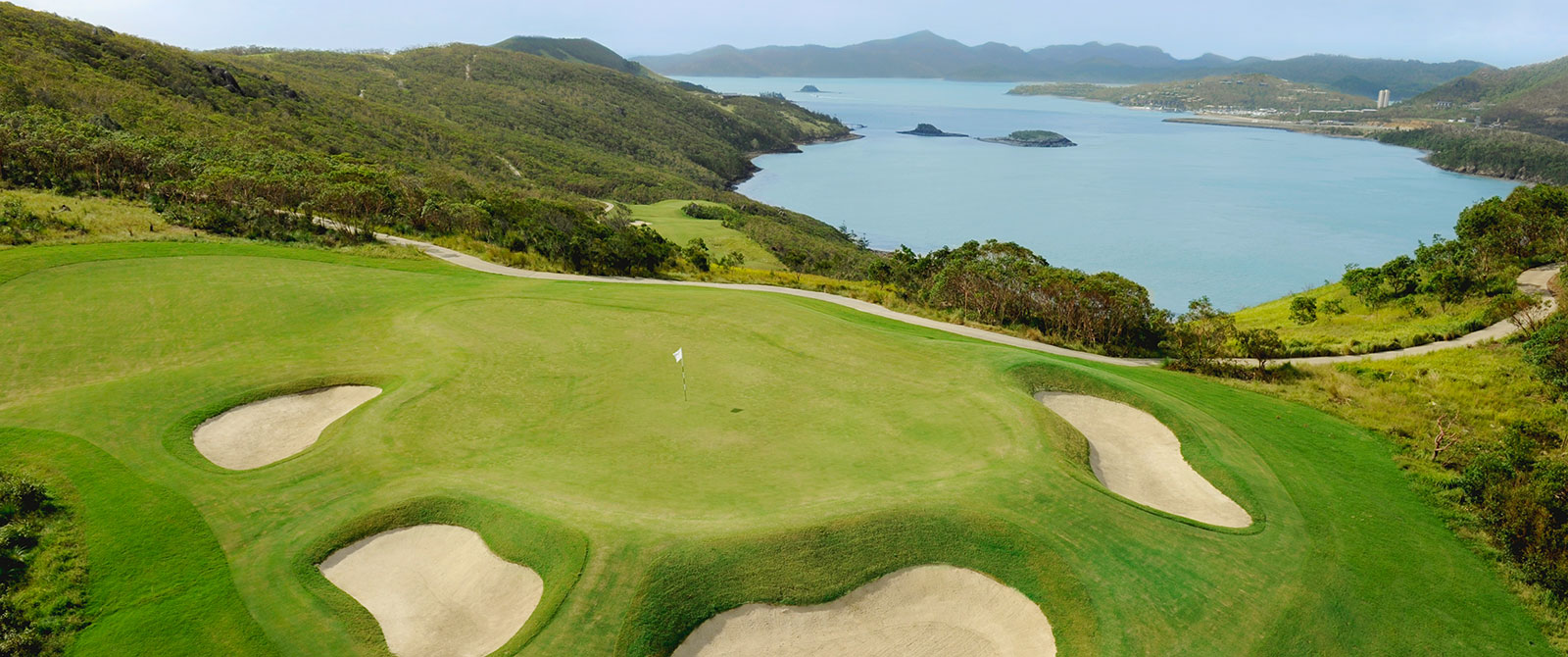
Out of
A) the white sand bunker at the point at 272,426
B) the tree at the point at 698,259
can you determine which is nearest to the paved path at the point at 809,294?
the tree at the point at 698,259

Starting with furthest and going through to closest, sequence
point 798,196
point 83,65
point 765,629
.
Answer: point 798,196
point 83,65
point 765,629

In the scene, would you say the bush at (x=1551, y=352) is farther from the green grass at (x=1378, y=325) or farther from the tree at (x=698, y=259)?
the tree at (x=698, y=259)

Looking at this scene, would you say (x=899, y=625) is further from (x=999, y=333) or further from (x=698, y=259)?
(x=698, y=259)

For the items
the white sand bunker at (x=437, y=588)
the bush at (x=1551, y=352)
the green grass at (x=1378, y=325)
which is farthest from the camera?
the green grass at (x=1378, y=325)

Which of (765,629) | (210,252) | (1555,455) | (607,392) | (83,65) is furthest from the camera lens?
(83,65)

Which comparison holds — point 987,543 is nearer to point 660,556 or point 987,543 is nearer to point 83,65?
point 660,556

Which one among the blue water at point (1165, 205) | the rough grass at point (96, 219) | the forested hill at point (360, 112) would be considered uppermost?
the forested hill at point (360, 112)

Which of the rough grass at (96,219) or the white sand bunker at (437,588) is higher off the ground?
the rough grass at (96,219)

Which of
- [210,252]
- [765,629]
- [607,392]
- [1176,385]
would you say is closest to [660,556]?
[765,629]
